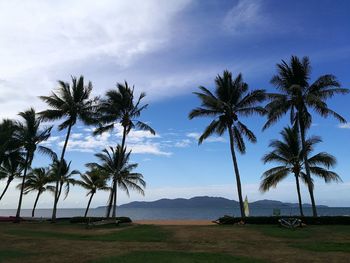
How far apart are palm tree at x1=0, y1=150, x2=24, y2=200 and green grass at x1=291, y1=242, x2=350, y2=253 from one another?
33149mm

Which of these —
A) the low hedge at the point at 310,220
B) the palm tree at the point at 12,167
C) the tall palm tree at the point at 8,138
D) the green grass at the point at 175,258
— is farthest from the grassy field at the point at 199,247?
the palm tree at the point at 12,167

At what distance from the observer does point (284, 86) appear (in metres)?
32.3

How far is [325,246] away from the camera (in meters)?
16.8

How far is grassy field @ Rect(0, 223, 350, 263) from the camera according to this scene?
14227 millimetres

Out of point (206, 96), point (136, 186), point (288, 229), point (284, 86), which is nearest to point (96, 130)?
point (136, 186)

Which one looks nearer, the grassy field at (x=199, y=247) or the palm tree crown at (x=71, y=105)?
the grassy field at (x=199, y=247)

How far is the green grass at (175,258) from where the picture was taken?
1361cm

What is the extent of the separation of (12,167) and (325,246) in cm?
3705

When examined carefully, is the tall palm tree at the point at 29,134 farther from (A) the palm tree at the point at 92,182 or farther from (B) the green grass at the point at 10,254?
(B) the green grass at the point at 10,254

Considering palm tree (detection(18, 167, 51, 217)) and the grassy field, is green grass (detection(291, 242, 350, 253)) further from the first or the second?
palm tree (detection(18, 167, 51, 217))

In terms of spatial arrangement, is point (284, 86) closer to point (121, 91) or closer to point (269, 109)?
point (269, 109)

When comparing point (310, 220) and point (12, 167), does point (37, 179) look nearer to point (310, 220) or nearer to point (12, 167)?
point (12, 167)

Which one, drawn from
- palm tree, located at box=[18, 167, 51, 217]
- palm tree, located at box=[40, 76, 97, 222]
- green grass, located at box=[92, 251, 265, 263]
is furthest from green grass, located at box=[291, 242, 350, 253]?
palm tree, located at box=[18, 167, 51, 217]

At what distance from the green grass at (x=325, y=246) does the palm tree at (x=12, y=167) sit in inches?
1305
